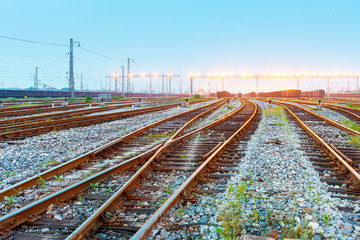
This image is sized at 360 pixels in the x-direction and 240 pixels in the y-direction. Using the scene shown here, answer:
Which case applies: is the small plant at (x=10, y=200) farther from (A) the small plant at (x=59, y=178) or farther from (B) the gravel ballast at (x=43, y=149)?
(A) the small plant at (x=59, y=178)

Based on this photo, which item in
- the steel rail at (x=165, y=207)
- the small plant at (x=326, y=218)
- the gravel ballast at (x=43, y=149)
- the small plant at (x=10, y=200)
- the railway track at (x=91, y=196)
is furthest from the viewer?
the gravel ballast at (x=43, y=149)

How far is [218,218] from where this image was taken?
12.9ft

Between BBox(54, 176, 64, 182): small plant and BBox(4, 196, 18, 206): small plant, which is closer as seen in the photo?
BBox(4, 196, 18, 206): small plant

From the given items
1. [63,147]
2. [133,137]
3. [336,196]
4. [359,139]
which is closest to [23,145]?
[63,147]

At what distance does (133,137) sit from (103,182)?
16.1ft

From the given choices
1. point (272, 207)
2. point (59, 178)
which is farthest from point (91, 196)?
point (272, 207)

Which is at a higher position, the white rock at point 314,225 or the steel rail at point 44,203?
the steel rail at point 44,203

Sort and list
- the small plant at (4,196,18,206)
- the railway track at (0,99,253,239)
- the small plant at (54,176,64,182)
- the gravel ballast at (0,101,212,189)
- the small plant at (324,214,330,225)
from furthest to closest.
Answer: the gravel ballast at (0,101,212,189) → the small plant at (54,176,64,182) → the small plant at (4,196,18,206) → the small plant at (324,214,330,225) → the railway track at (0,99,253,239)

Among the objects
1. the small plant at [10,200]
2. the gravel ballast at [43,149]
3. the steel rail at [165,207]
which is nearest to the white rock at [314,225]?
the steel rail at [165,207]

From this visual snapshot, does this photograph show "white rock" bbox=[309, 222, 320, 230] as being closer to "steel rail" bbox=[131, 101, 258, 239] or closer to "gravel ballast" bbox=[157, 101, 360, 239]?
"gravel ballast" bbox=[157, 101, 360, 239]

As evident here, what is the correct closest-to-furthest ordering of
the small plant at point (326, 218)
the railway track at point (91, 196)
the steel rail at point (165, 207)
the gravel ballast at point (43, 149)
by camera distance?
the steel rail at point (165, 207)
the railway track at point (91, 196)
the small plant at point (326, 218)
the gravel ballast at point (43, 149)

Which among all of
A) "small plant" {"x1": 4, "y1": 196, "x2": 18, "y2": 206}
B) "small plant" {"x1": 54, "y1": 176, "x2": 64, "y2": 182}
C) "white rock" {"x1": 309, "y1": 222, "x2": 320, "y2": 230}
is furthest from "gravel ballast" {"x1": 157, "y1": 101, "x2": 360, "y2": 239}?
Result: "small plant" {"x1": 54, "y1": 176, "x2": 64, "y2": 182}

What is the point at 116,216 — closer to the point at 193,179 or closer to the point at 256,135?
the point at 193,179

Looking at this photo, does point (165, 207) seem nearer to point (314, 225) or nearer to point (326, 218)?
point (314, 225)
